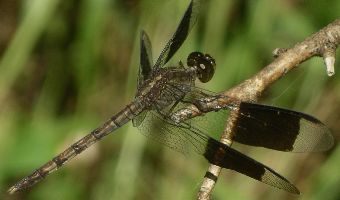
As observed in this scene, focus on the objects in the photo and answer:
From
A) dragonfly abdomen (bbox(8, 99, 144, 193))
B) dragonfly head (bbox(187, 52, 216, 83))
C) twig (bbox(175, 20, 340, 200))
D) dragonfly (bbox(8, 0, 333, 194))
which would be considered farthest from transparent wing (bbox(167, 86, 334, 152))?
dragonfly abdomen (bbox(8, 99, 144, 193))

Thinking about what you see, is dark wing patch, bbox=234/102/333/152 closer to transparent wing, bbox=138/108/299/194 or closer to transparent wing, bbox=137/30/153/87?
transparent wing, bbox=138/108/299/194

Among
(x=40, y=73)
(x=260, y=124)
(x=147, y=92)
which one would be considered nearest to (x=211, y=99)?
(x=260, y=124)

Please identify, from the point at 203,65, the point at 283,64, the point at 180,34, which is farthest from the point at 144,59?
the point at 283,64

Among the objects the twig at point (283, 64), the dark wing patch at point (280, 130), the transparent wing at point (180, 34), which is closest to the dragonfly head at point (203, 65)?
the transparent wing at point (180, 34)

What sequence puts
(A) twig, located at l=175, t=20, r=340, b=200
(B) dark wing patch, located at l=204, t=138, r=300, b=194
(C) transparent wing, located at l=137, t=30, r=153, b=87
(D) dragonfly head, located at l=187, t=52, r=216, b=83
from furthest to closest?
1. (C) transparent wing, located at l=137, t=30, r=153, b=87
2. (D) dragonfly head, located at l=187, t=52, r=216, b=83
3. (B) dark wing patch, located at l=204, t=138, r=300, b=194
4. (A) twig, located at l=175, t=20, r=340, b=200

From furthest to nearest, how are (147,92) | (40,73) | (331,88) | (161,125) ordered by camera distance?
(40,73)
(331,88)
(147,92)
(161,125)

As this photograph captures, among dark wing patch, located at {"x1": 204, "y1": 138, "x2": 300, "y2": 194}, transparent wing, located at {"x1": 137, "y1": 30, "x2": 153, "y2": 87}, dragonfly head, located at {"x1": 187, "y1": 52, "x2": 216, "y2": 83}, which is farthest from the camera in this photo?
transparent wing, located at {"x1": 137, "y1": 30, "x2": 153, "y2": 87}

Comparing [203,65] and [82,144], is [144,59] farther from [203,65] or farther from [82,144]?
[82,144]

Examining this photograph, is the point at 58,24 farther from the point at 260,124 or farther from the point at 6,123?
the point at 260,124
